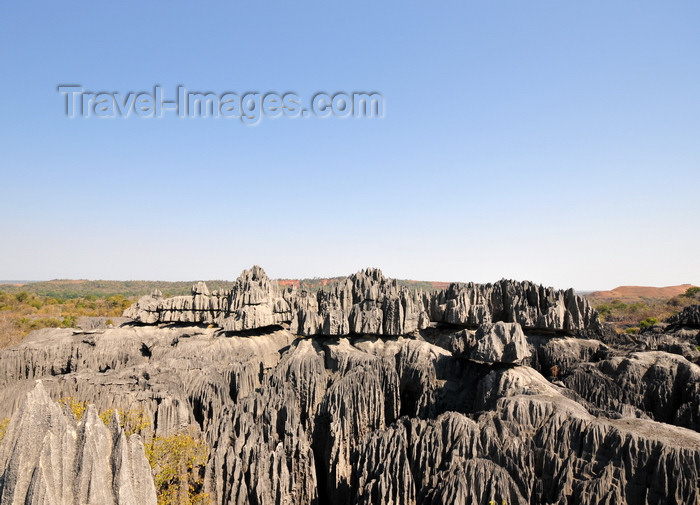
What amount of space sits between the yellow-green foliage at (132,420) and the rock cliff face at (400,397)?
0.55m

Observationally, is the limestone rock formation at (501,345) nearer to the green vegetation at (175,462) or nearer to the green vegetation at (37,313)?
the green vegetation at (175,462)

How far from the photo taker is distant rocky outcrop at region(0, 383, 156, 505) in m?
11.8

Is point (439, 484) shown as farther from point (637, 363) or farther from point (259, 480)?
point (637, 363)

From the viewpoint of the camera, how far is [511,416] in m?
22.4

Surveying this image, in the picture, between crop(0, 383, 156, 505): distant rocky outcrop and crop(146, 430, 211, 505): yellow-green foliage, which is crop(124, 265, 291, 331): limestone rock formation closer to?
crop(146, 430, 211, 505): yellow-green foliage

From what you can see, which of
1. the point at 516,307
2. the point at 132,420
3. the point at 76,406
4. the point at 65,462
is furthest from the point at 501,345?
the point at 76,406

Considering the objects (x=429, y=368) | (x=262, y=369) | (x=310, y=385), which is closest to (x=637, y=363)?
(x=429, y=368)

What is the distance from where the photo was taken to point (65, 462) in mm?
12273

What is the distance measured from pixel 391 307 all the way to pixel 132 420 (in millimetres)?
22270

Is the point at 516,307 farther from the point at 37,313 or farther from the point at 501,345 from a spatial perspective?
the point at 37,313

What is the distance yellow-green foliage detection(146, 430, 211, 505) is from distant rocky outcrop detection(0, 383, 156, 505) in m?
10.2

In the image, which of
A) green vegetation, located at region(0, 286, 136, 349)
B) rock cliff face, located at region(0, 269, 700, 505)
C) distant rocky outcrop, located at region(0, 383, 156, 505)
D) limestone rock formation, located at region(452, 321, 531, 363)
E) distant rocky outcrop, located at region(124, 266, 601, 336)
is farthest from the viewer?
green vegetation, located at region(0, 286, 136, 349)

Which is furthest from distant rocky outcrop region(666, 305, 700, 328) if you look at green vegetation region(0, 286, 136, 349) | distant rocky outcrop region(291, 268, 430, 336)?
green vegetation region(0, 286, 136, 349)

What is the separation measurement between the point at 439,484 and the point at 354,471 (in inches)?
241
